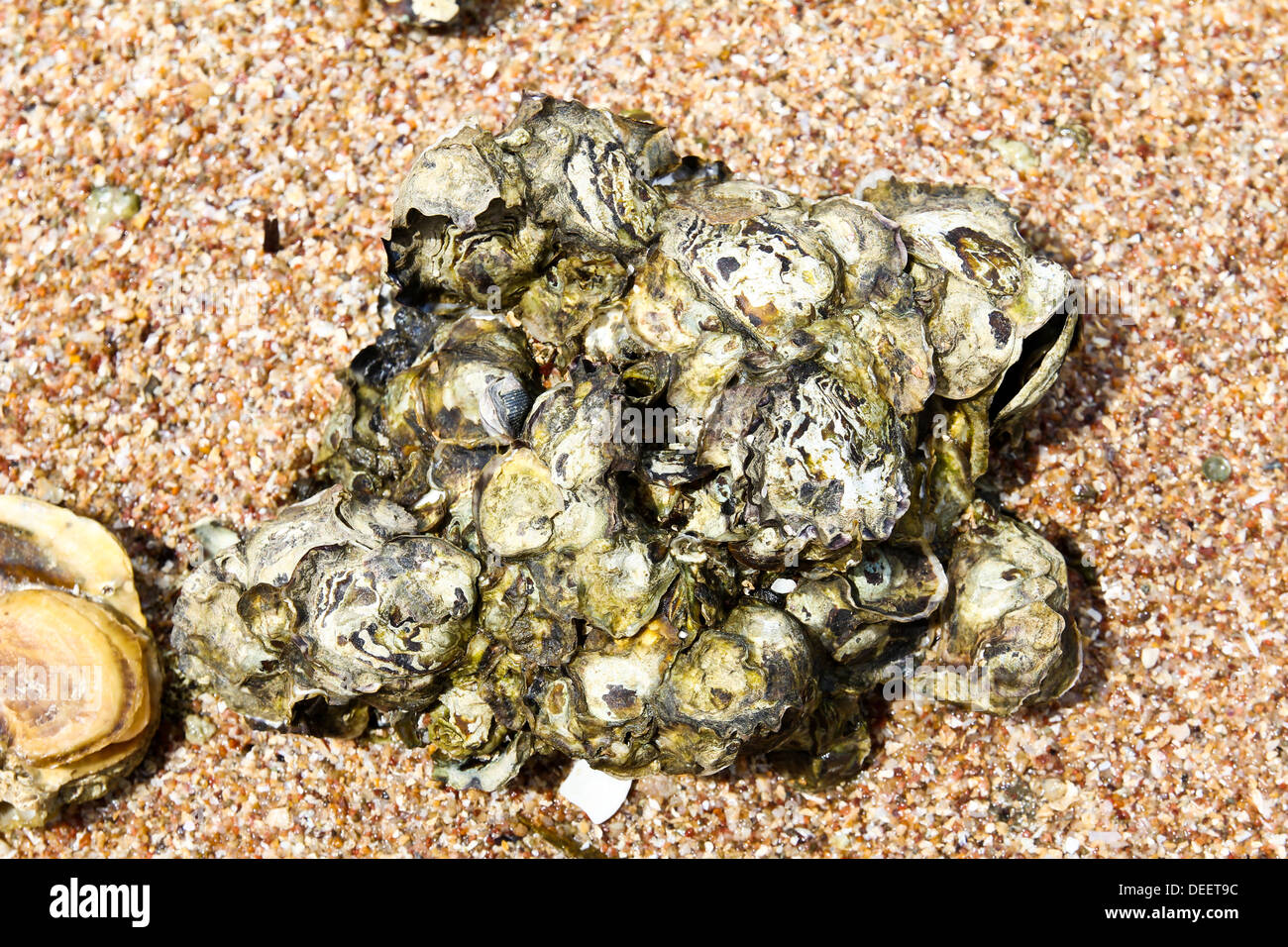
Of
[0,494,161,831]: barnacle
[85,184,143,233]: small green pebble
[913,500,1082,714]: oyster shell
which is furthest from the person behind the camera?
[85,184,143,233]: small green pebble

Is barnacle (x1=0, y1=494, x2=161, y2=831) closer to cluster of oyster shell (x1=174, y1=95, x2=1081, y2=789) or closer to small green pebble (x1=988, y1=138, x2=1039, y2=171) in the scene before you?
cluster of oyster shell (x1=174, y1=95, x2=1081, y2=789)

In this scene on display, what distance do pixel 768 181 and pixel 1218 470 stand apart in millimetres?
1756

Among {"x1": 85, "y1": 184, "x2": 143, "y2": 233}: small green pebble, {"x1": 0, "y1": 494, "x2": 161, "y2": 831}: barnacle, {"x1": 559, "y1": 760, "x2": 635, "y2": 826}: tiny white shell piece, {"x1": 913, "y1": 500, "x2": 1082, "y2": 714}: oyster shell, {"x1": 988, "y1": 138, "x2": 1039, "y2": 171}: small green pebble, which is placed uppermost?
{"x1": 988, "y1": 138, "x2": 1039, "y2": 171}: small green pebble

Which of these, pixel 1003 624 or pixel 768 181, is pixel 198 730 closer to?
pixel 1003 624

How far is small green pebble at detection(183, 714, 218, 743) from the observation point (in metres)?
3.46

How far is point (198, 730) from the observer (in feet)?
11.4


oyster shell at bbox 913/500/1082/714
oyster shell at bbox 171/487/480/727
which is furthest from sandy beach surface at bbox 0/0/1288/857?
oyster shell at bbox 171/487/480/727

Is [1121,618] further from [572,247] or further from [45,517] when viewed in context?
[45,517]

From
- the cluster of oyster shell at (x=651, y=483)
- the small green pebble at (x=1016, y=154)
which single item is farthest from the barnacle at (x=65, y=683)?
the small green pebble at (x=1016, y=154)

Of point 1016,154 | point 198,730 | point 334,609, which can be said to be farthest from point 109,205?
point 1016,154

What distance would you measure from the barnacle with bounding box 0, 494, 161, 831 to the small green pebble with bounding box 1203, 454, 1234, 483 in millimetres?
3392

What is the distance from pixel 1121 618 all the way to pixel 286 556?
8.35 ft

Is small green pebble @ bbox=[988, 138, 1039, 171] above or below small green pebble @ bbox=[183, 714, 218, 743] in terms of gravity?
above
